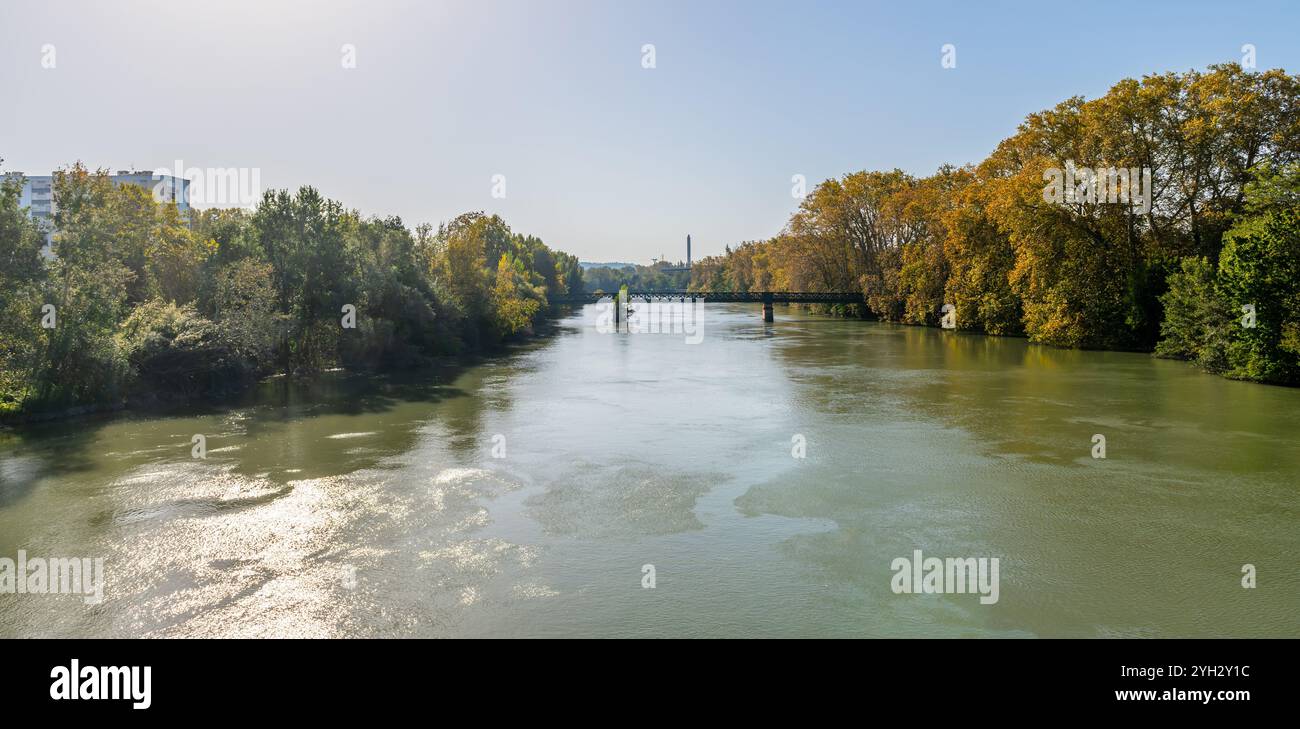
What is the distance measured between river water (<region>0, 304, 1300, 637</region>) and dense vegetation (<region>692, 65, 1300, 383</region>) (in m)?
4.06

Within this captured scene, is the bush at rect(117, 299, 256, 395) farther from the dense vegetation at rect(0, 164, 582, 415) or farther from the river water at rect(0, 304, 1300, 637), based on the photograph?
the river water at rect(0, 304, 1300, 637)

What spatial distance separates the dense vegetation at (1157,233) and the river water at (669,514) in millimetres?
4059

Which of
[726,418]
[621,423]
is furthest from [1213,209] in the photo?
[621,423]

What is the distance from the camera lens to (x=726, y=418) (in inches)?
1075

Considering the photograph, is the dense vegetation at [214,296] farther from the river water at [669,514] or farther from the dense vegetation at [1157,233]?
the dense vegetation at [1157,233]

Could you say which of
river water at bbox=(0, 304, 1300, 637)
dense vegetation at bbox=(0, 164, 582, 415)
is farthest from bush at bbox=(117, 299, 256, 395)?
river water at bbox=(0, 304, 1300, 637)

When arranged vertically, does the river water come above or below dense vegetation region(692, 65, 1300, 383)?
below

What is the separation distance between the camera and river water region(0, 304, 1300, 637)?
36.6 feet

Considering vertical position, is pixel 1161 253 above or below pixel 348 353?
above

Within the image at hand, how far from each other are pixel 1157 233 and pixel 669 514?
40.9m

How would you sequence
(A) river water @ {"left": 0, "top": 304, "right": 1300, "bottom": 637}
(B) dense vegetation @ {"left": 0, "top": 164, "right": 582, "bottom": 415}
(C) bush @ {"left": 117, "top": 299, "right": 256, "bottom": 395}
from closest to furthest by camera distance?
(A) river water @ {"left": 0, "top": 304, "right": 1300, "bottom": 637} → (B) dense vegetation @ {"left": 0, "top": 164, "right": 582, "bottom": 415} → (C) bush @ {"left": 117, "top": 299, "right": 256, "bottom": 395}
